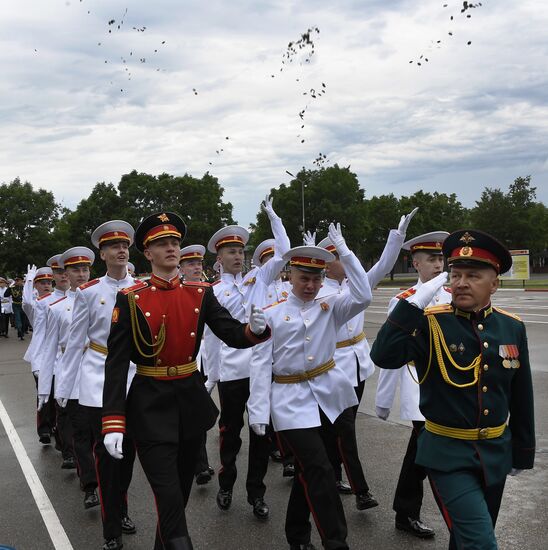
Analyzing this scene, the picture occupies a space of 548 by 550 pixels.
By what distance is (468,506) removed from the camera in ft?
10.8

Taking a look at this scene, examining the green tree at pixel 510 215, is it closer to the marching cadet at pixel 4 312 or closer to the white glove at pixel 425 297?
the marching cadet at pixel 4 312

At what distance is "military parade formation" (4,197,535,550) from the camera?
3.48 m

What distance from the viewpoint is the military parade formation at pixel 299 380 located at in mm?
3482

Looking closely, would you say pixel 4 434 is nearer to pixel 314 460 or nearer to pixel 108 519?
pixel 108 519

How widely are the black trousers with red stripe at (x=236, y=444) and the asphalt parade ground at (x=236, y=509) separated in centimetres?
20

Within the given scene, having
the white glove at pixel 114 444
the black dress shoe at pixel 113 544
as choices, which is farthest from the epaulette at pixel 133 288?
the black dress shoe at pixel 113 544

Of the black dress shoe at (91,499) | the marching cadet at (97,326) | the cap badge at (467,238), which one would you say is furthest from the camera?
the black dress shoe at (91,499)

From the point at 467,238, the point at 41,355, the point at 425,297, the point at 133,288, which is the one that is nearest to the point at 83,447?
the point at 41,355

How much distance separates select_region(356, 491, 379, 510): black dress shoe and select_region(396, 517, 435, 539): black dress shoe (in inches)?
14.2

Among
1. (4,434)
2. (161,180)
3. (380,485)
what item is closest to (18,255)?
(161,180)

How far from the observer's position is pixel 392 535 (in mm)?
4848

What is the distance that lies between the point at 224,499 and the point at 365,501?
1.13 m

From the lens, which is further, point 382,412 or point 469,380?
point 382,412

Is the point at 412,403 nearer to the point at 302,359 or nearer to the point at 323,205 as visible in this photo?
the point at 302,359
